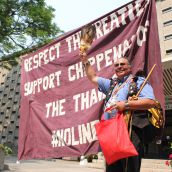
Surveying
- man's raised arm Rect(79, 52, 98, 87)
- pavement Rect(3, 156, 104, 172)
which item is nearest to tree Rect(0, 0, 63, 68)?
pavement Rect(3, 156, 104, 172)

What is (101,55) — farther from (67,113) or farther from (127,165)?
(127,165)

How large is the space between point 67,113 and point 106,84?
83cm

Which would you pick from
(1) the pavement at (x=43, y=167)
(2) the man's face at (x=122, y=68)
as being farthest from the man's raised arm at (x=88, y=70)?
(1) the pavement at (x=43, y=167)

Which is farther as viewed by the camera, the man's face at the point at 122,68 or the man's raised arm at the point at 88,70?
the man's raised arm at the point at 88,70

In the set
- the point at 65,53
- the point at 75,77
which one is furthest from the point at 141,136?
the point at 65,53

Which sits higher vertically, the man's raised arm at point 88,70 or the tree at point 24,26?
the tree at point 24,26

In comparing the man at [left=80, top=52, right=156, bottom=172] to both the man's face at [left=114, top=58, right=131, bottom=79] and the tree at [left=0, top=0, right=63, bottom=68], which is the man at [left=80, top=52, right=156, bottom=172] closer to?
the man's face at [left=114, top=58, right=131, bottom=79]

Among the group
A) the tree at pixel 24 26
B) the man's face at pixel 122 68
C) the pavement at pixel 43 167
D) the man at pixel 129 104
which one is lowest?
the pavement at pixel 43 167

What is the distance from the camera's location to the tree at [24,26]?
20438 millimetres

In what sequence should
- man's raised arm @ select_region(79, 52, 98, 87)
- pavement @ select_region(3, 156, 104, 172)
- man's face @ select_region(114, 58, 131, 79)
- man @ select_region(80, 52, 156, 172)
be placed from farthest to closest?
pavement @ select_region(3, 156, 104, 172)
man's raised arm @ select_region(79, 52, 98, 87)
man's face @ select_region(114, 58, 131, 79)
man @ select_region(80, 52, 156, 172)

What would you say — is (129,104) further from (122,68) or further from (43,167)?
(43,167)

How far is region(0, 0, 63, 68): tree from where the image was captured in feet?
67.1

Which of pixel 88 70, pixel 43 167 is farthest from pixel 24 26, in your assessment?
pixel 88 70

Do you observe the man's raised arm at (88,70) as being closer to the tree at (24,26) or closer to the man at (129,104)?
the man at (129,104)
